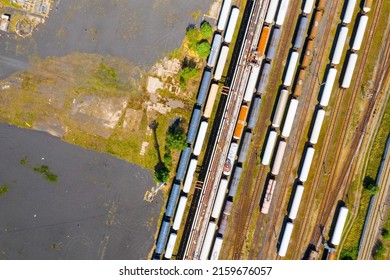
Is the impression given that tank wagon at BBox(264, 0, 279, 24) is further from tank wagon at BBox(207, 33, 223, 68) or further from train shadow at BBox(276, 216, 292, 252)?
train shadow at BBox(276, 216, 292, 252)

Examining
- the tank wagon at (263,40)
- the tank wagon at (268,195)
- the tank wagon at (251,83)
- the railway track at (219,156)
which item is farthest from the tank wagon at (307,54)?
the tank wagon at (268,195)

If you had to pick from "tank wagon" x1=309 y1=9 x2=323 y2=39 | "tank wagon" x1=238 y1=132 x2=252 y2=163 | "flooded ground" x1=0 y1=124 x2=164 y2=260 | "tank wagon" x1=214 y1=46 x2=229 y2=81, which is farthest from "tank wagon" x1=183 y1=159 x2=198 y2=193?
"tank wagon" x1=309 y1=9 x2=323 y2=39

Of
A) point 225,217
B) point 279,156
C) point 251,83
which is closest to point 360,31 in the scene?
point 251,83

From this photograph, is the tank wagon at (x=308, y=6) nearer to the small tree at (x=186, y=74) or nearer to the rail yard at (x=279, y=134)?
the rail yard at (x=279, y=134)

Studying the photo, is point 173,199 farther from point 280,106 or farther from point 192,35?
point 192,35

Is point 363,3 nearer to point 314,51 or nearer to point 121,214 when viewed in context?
point 314,51
